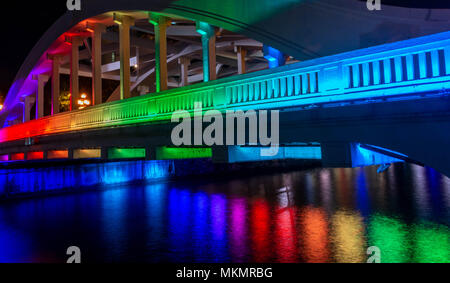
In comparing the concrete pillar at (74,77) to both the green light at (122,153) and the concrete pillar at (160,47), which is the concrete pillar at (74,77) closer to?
the green light at (122,153)

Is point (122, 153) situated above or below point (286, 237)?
above

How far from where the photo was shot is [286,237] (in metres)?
6.24

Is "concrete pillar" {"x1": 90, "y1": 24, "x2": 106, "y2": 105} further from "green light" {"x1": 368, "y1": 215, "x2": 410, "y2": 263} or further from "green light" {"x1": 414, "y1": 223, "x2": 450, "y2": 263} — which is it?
"green light" {"x1": 414, "y1": 223, "x2": 450, "y2": 263}

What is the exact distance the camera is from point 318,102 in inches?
260

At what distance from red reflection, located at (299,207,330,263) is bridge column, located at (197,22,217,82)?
251 inches

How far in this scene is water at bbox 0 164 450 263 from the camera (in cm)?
540

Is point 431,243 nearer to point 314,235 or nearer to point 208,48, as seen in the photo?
point 314,235

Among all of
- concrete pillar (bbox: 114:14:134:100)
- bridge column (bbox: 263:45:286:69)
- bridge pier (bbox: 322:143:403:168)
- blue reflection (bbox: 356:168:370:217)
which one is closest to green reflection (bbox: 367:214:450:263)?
blue reflection (bbox: 356:168:370:217)

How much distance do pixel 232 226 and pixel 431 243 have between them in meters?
3.71

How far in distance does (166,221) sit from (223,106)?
317 centimetres

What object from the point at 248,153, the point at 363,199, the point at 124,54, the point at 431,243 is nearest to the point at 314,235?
the point at 431,243

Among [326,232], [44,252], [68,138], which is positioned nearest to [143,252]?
[44,252]

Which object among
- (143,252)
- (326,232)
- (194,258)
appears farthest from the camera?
(326,232)

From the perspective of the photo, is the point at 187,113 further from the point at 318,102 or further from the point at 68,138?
the point at 68,138
